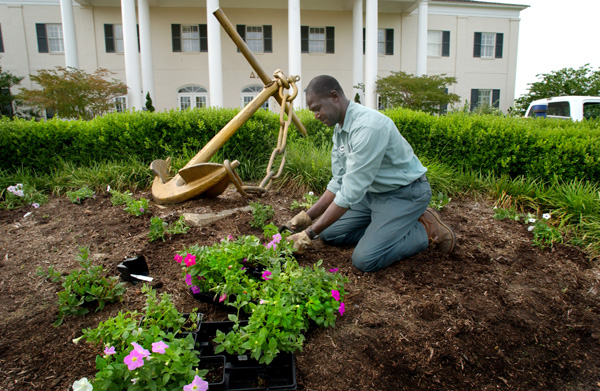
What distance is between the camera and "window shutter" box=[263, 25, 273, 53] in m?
21.4

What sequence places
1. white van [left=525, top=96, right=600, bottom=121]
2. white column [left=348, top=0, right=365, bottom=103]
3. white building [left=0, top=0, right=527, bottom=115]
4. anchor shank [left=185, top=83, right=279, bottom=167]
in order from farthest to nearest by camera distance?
1. white column [left=348, top=0, right=365, bottom=103]
2. white building [left=0, top=0, right=527, bottom=115]
3. white van [left=525, top=96, right=600, bottom=121]
4. anchor shank [left=185, top=83, right=279, bottom=167]

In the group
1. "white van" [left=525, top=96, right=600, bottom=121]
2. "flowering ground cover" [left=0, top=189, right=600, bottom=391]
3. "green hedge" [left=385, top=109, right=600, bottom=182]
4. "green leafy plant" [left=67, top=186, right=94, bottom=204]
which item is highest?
"white van" [left=525, top=96, right=600, bottom=121]

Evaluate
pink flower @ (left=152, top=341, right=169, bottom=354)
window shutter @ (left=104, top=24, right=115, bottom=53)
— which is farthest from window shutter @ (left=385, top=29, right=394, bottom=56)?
pink flower @ (left=152, top=341, right=169, bottom=354)

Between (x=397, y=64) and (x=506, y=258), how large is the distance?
21318 mm

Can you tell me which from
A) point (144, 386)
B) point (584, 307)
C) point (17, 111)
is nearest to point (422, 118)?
point (584, 307)

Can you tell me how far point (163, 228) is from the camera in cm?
350

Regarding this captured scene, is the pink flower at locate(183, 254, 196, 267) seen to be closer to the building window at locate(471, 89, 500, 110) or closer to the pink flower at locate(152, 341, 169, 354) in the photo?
the pink flower at locate(152, 341, 169, 354)

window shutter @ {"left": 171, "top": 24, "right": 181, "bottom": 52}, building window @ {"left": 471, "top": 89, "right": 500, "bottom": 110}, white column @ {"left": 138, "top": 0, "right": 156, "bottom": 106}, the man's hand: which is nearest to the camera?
the man's hand

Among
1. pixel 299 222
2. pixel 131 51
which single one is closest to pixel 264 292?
pixel 299 222

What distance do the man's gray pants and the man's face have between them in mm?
805

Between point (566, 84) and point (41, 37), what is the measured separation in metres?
27.8

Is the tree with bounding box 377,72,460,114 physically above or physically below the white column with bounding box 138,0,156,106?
below

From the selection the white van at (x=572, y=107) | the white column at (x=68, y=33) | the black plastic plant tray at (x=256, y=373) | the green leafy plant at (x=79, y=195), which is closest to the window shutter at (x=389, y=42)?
the white van at (x=572, y=107)

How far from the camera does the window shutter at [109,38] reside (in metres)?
20.4
